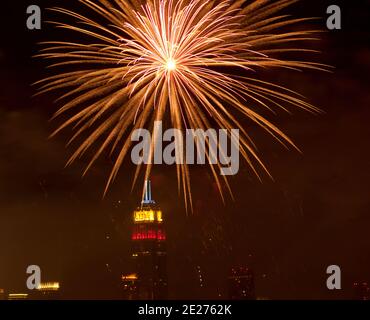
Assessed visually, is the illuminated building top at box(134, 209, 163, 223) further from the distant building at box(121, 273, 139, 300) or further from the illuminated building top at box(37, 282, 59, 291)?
the illuminated building top at box(37, 282, 59, 291)

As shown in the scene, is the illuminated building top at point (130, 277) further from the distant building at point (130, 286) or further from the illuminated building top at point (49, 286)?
the illuminated building top at point (49, 286)

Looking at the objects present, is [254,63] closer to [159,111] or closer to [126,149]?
[159,111]

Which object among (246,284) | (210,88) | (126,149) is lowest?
(246,284)

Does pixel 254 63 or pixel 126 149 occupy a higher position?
pixel 254 63

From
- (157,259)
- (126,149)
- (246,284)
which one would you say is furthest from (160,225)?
(126,149)

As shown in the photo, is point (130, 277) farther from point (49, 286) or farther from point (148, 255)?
point (49, 286)

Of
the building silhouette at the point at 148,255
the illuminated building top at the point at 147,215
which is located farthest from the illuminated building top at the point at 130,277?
the illuminated building top at the point at 147,215

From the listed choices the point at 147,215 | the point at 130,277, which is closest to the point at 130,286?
the point at 130,277
